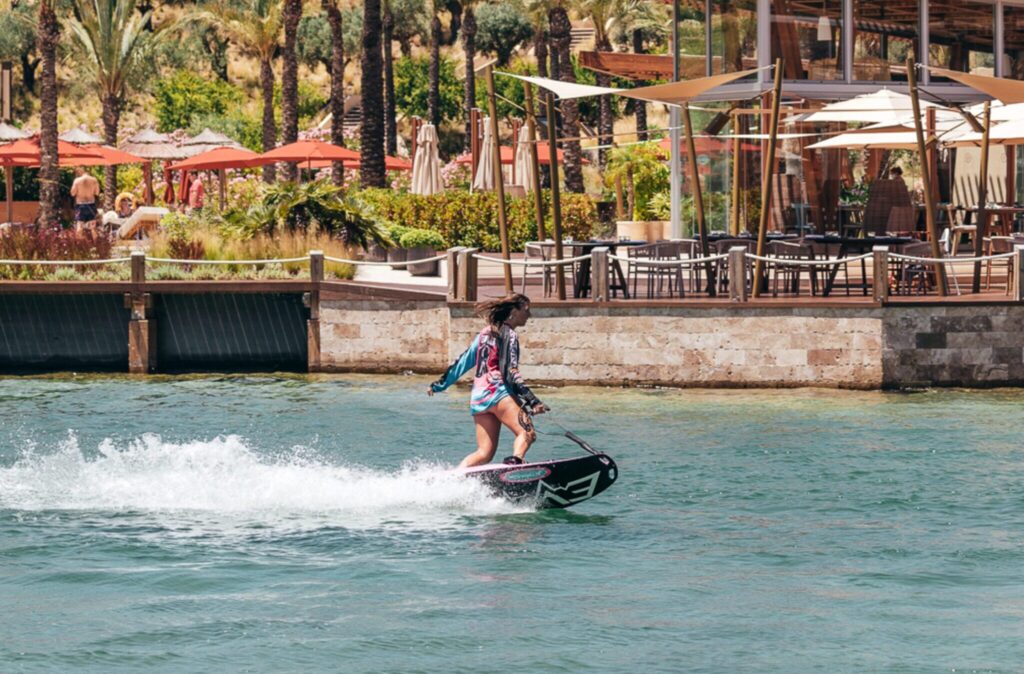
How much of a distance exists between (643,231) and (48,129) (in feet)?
44.4

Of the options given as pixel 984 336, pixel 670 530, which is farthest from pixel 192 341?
pixel 670 530

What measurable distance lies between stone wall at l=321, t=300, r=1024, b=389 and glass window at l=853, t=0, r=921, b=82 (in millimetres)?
8473

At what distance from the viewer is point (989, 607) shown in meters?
13.0

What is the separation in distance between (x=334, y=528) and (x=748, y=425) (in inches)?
304

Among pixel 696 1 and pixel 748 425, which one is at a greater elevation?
pixel 696 1

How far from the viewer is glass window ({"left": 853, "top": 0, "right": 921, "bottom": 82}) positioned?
104 feet

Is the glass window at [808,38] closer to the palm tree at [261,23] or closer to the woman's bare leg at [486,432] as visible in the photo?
the woman's bare leg at [486,432]

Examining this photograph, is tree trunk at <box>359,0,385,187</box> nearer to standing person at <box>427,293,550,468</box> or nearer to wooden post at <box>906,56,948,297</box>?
wooden post at <box>906,56,948,297</box>

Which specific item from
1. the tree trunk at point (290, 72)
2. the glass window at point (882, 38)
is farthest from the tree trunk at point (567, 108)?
the glass window at point (882, 38)

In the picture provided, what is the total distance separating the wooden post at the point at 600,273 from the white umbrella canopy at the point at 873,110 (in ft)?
13.5

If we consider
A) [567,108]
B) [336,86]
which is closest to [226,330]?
[567,108]

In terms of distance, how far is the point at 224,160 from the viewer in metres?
43.8

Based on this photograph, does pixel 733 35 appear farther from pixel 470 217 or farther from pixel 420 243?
pixel 420 243

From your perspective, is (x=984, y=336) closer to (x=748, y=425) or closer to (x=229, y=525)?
(x=748, y=425)
